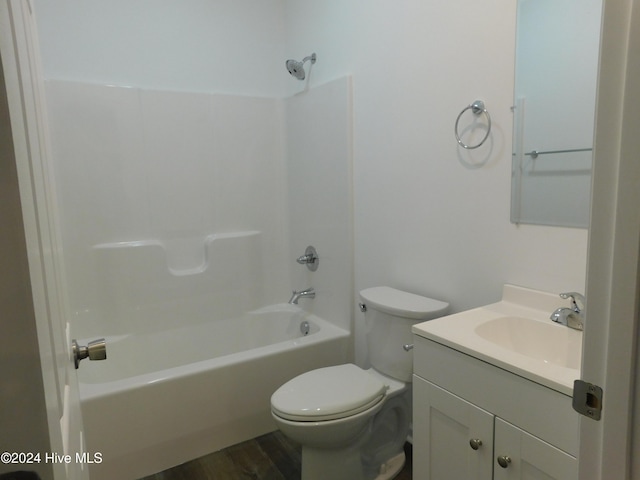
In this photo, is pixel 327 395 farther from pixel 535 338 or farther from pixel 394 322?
pixel 535 338

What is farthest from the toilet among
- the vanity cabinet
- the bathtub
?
the bathtub

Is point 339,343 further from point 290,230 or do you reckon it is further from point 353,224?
point 290,230

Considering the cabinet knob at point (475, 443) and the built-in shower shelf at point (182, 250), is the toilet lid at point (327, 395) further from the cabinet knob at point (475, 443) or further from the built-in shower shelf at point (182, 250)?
the built-in shower shelf at point (182, 250)

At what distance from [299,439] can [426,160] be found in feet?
4.16

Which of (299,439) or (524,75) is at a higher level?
(524,75)

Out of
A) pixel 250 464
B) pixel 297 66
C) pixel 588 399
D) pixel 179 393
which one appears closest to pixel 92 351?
pixel 588 399

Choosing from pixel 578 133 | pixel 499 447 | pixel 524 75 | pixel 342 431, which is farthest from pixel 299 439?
pixel 524 75

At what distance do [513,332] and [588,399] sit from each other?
0.80 metres

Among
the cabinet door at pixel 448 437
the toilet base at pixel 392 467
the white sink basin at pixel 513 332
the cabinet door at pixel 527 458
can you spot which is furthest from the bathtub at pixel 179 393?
the cabinet door at pixel 527 458

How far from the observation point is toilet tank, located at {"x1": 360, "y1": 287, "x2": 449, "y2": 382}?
1668mm

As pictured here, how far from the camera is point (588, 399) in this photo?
598 millimetres

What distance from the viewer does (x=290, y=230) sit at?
2900 millimetres

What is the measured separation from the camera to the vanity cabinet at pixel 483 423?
3.16 ft

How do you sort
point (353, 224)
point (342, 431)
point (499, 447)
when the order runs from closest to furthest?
point (499, 447), point (342, 431), point (353, 224)
